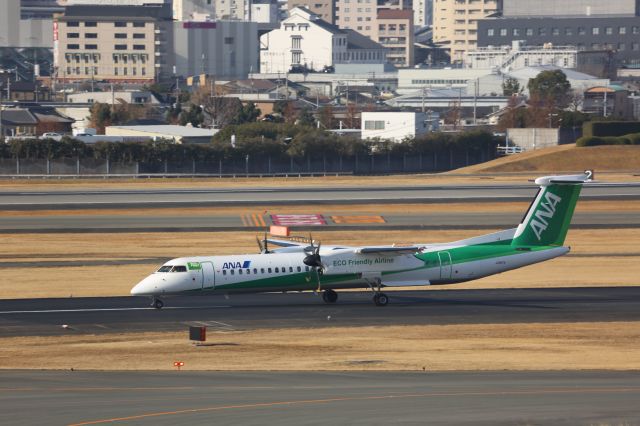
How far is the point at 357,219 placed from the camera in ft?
263

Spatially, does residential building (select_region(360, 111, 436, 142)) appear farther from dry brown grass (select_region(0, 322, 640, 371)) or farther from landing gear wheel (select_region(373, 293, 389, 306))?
dry brown grass (select_region(0, 322, 640, 371))

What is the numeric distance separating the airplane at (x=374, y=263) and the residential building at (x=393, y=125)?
305 feet

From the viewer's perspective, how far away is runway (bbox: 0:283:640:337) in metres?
47.0

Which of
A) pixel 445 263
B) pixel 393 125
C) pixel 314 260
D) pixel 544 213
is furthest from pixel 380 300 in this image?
pixel 393 125

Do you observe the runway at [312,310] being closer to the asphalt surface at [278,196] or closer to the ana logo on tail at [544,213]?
the ana logo on tail at [544,213]

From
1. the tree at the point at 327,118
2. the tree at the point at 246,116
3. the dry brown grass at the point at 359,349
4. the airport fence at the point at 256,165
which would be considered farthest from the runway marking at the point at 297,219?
the tree at the point at 327,118

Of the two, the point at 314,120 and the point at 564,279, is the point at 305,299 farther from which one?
the point at 314,120

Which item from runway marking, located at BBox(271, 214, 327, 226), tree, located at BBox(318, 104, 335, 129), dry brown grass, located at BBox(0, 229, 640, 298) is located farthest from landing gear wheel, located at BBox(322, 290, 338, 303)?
tree, located at BBox(318, 104, 335, 129)

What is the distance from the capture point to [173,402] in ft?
105

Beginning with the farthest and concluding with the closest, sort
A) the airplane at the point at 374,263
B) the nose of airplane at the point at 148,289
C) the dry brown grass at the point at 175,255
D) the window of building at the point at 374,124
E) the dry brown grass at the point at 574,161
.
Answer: the window of building at the point at 374,124
the dry brown grass at the point at 574,161
the dry brown grass at the point at 175,255
the airplane at the point at 374,263
the nose of airplane at the point at 148,289

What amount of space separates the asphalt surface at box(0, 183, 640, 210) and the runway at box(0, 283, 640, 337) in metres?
33.7

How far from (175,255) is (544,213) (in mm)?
22564

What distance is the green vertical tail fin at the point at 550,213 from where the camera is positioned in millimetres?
52594

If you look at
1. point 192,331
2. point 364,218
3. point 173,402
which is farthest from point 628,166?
point 173,402
